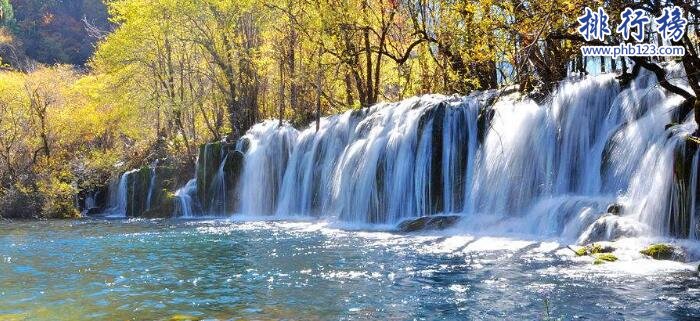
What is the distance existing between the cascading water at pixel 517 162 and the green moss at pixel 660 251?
1.03 metres

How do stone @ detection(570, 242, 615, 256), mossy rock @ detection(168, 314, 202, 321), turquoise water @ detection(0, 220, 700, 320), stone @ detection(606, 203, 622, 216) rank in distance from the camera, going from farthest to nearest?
stone @ detection(606, 203, 622, 216) → stone @ detection(570, 242, 615, 256) → turquoise water @ detection(0, 220, 700, 320) → mossy rock @ detection(168, 314, 202, 321)

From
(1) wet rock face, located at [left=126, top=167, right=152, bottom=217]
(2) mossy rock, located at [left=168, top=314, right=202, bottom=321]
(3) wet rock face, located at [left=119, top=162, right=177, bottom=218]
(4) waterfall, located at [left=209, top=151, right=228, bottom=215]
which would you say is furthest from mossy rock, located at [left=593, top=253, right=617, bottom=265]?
(1) wet rock face, located at [left=126, top=167, right=152, bottom=217]

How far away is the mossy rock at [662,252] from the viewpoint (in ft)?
34.6

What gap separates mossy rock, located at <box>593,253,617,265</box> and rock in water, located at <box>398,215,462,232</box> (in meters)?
5.56

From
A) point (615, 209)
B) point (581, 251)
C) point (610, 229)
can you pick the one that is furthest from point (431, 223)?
point (581, 251)

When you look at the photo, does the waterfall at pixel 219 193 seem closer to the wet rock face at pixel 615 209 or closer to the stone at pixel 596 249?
the wet rock face at pixel 615 209

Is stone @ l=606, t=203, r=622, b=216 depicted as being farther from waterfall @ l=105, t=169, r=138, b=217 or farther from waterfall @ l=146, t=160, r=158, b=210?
waterfall @ l=105, t=169, r=138, b=217

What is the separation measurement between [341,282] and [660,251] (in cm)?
537

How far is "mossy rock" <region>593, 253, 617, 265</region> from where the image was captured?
10.5 m

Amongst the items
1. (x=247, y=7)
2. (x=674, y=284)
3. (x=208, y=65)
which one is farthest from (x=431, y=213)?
(x=208, y=65)

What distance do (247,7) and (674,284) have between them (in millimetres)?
24370

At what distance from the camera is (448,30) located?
21.2m

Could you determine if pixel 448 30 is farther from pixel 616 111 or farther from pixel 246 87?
pixel 246 87

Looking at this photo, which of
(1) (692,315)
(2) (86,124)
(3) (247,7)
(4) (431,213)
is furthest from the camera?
(2) (86,124)
